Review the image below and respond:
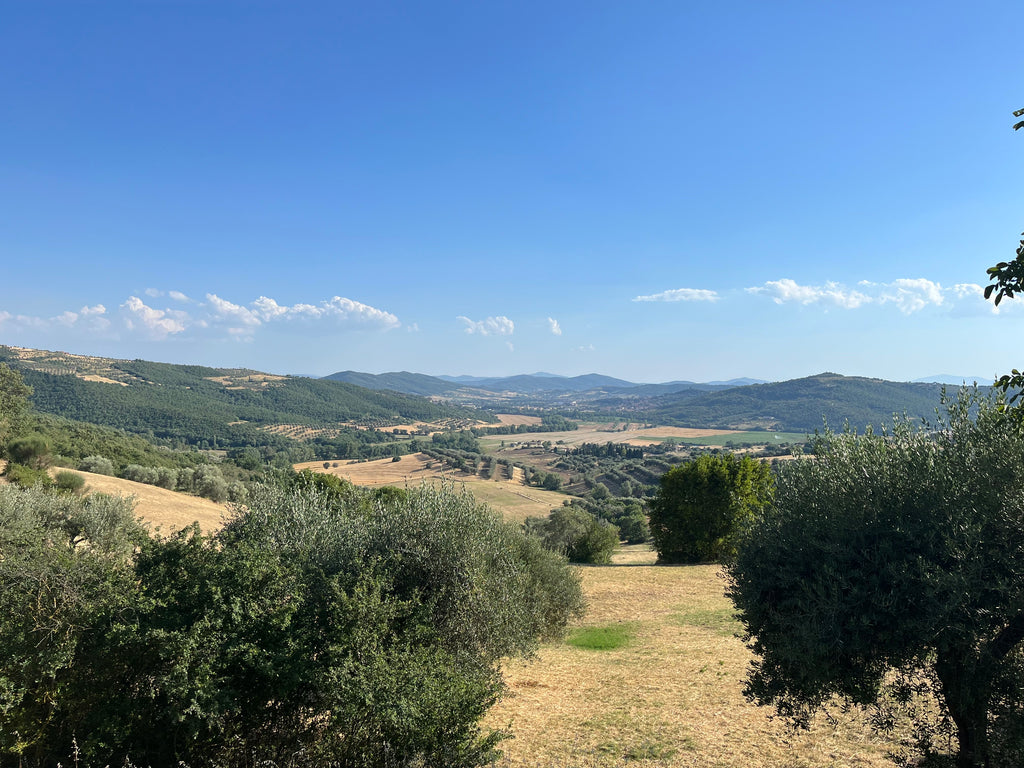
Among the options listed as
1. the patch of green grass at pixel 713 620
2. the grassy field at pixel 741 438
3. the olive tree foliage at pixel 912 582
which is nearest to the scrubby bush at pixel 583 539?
the patch of green grass at pixel 713 620

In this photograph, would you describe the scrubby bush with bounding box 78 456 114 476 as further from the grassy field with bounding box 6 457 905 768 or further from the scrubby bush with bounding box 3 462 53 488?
the grassy field with bounding box 6 457 905 768

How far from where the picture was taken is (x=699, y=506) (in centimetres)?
3741

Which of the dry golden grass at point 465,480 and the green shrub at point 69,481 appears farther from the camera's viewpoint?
the dry golden grass at point 465,480

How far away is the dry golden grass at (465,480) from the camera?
78.6m

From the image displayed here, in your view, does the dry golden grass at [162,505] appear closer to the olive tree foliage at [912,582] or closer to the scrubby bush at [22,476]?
the scrubby bush at [22,476]

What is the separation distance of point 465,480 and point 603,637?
7379cm

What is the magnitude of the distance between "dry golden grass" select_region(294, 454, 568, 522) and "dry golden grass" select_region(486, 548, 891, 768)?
1697 inches

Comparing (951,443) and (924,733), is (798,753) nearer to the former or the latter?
(924,733)

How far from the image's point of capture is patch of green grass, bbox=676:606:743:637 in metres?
21.2

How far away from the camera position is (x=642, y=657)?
1859 centimetres

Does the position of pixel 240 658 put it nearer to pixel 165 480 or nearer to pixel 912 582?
pixel 912 582

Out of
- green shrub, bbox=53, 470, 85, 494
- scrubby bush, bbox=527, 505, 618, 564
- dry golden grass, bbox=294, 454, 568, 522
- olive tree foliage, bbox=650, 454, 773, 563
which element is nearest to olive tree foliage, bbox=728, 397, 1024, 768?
olive tree foliage, bbox=650, 454, 773, 563

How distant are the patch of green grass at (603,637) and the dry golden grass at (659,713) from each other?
0.47 m

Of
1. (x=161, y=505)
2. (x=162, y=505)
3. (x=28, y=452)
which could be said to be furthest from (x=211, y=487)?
(x=28, y=452)
